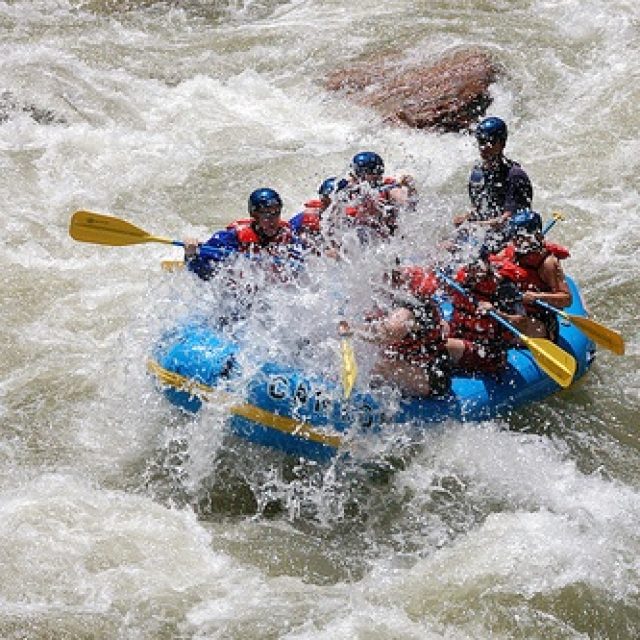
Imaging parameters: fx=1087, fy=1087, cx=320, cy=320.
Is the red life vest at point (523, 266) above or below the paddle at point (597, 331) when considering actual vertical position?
above

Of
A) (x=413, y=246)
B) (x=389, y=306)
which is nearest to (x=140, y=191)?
(x=413, y=246)

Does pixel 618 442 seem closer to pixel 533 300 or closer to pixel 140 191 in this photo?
pixel 533 300

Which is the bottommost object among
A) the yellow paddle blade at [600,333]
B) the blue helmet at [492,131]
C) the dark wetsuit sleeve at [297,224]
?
the yellow paddle blade at [600,333]

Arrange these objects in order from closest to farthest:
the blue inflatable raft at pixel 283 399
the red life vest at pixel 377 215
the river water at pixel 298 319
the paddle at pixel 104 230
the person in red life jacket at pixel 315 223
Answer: the river water at pixel 298 319, the blue inflatable raft at pixel 283 399, the person in red life jacket at pixel 315 223, the paddle at pixel 104 230, the red life vest at pixel 377 215

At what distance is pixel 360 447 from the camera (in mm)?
5289

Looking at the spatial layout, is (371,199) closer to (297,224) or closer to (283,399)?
(297,224)

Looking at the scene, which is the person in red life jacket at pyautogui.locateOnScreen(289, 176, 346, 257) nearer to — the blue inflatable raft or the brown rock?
the blue inflatable raft

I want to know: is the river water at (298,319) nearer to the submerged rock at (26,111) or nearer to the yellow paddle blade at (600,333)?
the submerged rock at (26,111)

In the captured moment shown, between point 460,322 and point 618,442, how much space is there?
3.45ft

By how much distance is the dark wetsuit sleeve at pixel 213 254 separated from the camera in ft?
19.3

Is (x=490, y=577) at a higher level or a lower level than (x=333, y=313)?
lower

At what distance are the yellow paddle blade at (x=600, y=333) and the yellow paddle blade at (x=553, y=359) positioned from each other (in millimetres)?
189

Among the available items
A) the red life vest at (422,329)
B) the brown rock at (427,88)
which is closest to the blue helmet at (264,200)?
the red life vest at (422,329)

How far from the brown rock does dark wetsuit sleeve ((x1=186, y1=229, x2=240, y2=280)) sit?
3550mm
